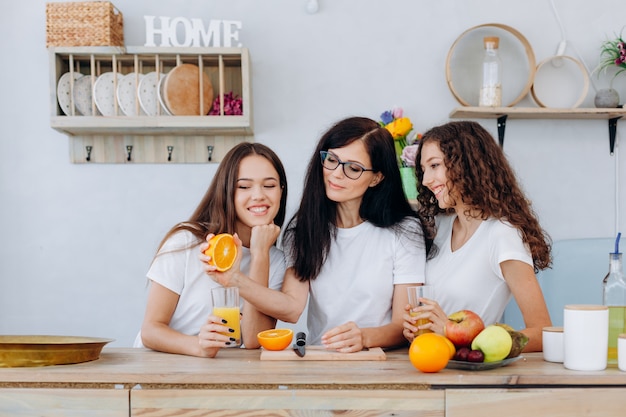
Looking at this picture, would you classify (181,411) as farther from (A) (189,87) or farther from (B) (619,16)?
(B) (619,16)

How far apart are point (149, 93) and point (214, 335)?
66.1 inches

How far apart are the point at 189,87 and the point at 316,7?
710 mm

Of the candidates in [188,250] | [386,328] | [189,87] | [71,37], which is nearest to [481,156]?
[386,328]

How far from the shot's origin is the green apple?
1.37m

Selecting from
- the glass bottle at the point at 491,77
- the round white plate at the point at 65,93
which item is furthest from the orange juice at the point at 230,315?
the glass bottle at the point at 491,77

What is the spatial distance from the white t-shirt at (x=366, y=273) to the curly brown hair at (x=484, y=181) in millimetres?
191

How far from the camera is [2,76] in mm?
3135

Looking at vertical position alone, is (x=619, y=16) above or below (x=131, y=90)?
above

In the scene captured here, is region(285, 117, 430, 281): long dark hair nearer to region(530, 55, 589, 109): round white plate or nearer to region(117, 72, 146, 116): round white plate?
region(117, 72, 146, 116): round white plate

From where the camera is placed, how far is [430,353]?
1340 millimetres

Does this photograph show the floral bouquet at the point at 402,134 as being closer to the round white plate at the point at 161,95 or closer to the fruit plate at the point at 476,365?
the round white plate at the point at 161,95

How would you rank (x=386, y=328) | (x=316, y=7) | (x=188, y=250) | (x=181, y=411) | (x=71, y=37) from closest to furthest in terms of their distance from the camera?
(x=181, y=411) < (x=386, y=328) < (x=188, y=250) < (x=71, y=37) < (x=316, y=7)

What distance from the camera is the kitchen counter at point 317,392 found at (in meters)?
1.32

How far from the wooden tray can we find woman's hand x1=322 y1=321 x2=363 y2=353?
532 millimetres
